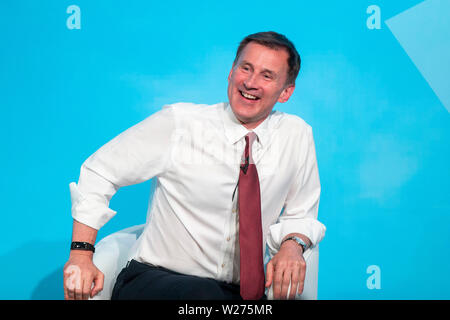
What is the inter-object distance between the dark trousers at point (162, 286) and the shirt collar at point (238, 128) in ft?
1.59

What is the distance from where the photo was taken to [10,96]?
2.73 meters

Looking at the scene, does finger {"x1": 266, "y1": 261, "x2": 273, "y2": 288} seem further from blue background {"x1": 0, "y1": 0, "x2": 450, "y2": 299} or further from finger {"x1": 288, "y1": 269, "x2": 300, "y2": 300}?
blue background {"x1": 0, "y1": 0, "x2": 450, "y2": 299}

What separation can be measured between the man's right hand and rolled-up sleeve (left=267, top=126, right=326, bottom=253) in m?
0.61

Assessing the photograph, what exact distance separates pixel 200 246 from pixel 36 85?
1.64 m

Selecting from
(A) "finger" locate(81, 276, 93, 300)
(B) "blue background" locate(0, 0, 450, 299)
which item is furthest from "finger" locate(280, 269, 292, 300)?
(B) "blue background" locate(0, 0, 450, 299)


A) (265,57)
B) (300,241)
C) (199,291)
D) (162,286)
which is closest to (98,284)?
(162,286)

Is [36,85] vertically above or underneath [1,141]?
above

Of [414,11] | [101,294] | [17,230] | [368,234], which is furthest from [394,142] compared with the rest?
[17,230]

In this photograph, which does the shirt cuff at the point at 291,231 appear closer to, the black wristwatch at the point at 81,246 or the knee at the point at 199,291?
the knee at the point at 199,291

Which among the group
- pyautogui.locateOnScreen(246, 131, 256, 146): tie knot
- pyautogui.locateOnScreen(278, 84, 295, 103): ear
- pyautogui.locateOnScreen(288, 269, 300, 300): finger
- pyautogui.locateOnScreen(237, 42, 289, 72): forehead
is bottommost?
pyautogui.locateOnScreen(288, 269, 300, 300): finger

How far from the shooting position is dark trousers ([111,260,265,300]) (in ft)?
4.47

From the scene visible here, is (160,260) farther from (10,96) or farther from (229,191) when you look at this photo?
(10,96)

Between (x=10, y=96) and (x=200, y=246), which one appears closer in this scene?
(x=200, y=246)

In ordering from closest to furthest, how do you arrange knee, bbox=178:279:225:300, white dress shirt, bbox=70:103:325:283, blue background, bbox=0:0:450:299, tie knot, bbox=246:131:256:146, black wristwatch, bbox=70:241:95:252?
1. knee, bbox=178:279:225:300
2. black wristwatch, bbox=70:241:95:252
3. white dress shirt, bbox=70:103:325:283
4. tie knot, bbox=246:131:256:146
5. blue background, bbox=0:0:450:299
